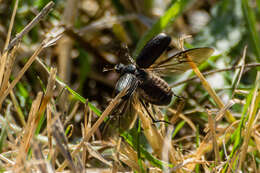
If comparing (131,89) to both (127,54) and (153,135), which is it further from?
(127,54)

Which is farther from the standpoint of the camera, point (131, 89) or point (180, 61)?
point (180, 61)

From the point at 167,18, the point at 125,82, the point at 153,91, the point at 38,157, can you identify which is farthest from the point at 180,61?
the point at 38,157

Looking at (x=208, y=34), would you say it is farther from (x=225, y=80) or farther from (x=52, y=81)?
(x=52, y=81)

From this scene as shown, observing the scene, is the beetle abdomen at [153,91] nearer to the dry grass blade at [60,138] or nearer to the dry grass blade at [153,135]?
the dry grass blade at [153,135]

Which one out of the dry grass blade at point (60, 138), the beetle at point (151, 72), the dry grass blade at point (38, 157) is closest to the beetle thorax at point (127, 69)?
the beetle at point (151, 72)

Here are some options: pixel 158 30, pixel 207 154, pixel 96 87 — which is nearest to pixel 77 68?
pixel 96 87

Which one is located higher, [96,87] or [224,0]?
[224,0]

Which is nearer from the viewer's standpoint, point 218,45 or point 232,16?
point 218,45
